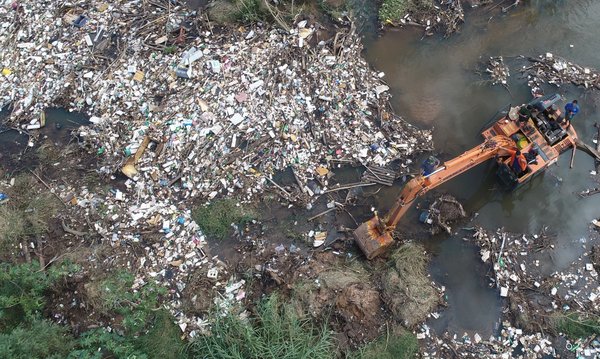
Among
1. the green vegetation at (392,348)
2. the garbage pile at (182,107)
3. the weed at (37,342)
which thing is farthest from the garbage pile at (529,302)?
the weed at (37,342)

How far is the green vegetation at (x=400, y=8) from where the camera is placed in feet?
37.7

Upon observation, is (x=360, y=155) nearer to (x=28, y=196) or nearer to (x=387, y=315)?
(x=387, y=315)

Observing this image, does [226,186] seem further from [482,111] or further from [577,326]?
[577,326]

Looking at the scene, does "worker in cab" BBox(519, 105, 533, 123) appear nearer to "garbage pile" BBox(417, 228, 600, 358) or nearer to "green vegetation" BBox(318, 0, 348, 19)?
"garbage pile" BBox(417, 228, 600, 358)

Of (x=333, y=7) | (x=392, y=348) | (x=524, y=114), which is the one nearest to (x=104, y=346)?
(x=392, y=348)

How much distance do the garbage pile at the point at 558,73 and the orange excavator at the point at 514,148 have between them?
5.49ft

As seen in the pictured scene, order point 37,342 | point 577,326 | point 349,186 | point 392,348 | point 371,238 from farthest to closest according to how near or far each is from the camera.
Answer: point 349,186, point 371,238, point 577,326, point 392,348, point 37,342

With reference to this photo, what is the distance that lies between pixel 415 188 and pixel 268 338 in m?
3.43

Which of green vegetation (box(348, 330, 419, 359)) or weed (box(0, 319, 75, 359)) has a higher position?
weed (box(0, 319, 75, 359))

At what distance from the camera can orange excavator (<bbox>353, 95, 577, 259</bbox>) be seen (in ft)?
27.1

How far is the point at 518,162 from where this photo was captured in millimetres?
8797

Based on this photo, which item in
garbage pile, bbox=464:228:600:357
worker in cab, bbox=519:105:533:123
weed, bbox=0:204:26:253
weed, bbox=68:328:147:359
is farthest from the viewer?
weed, bbox=0:204:26:253

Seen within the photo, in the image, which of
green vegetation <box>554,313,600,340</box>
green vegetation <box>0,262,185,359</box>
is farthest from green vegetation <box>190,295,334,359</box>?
green vegetation <box>554,313,600,340</box>

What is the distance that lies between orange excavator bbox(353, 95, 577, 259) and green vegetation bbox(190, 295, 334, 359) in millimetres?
1788
